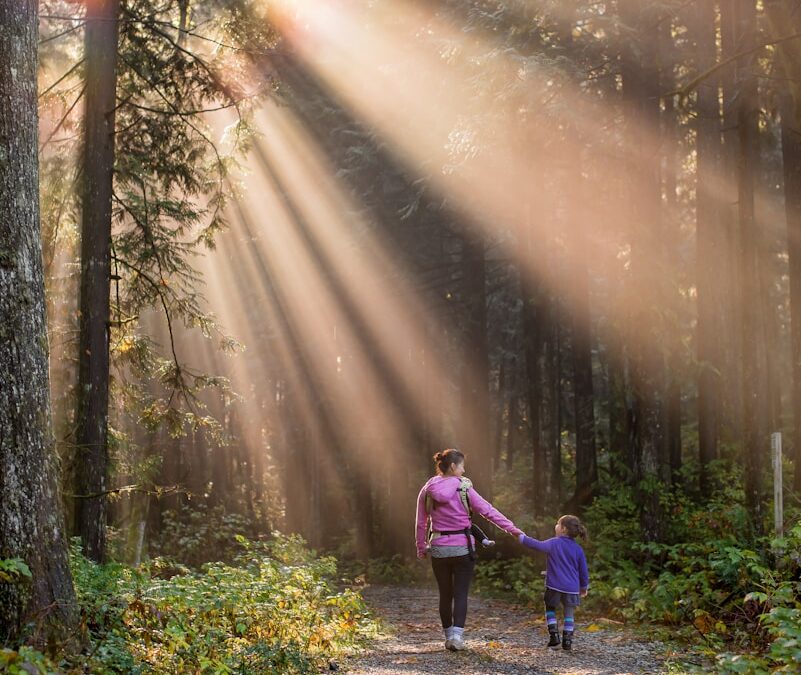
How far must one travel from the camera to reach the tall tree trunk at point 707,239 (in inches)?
677

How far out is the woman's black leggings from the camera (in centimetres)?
868

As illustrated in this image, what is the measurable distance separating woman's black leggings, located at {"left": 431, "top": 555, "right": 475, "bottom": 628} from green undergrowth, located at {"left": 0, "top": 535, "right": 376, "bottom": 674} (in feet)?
3.72

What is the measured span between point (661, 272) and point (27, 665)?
35.3ft

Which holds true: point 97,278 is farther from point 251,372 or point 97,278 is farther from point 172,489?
point 251,372

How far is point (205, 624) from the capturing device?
7.64 metres

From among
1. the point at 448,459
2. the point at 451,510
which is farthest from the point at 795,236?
the point at 451,510

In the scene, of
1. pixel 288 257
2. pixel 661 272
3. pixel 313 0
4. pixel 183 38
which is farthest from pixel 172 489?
pixel 288 257

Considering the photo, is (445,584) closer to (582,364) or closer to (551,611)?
(551,611)

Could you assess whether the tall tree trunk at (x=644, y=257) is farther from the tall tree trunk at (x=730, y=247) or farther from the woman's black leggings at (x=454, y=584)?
the woman's black leggings at (x=454, y=584)

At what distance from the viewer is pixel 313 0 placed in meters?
19.0

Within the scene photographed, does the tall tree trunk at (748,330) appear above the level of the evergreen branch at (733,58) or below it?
below

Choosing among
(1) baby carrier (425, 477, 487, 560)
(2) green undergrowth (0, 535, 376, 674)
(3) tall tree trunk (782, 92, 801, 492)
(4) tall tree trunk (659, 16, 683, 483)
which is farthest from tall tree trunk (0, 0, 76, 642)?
(4) tall tree trunk (659, 16, 683, 483)

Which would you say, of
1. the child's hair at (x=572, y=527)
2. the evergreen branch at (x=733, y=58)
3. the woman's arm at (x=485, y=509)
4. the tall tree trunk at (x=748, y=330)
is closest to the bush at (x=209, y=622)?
the woman's arm at (x=485, y=509)

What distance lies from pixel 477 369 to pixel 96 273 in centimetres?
1317
